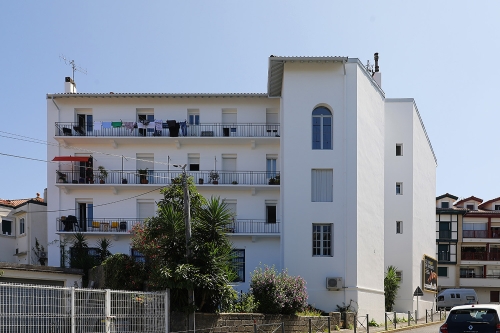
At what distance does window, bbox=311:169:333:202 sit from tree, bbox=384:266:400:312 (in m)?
8.42

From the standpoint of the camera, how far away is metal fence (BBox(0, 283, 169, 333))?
12211 millimetres

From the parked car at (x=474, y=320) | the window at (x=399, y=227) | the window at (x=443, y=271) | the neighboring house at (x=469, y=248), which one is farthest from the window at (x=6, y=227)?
the window at (x=443, y=271)

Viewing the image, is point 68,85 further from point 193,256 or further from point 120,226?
A: point 193,256

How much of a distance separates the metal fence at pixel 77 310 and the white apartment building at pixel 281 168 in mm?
11535

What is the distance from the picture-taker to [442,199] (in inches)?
2405

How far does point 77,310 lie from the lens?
1376cm

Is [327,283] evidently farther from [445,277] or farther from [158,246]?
[445,277]

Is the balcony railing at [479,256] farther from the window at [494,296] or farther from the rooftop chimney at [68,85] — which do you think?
the rooftop chimney at [68,85]

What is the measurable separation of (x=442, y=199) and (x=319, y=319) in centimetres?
4317

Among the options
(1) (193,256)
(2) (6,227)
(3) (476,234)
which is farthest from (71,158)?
(3) (476,234)

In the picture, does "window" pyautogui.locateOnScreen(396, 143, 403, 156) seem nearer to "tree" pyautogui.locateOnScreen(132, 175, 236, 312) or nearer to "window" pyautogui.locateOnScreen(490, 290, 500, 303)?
"tree" pyautogui.locateOnScreen(132, 175, 236, 312)

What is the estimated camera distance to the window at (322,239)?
89.1 ft

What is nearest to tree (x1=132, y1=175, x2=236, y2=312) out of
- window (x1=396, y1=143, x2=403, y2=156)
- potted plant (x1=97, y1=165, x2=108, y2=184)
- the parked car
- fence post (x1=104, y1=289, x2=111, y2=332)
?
fence post (x1=104, y1=289, x2=111, y2=332)

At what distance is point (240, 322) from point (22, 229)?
23.8 meters
